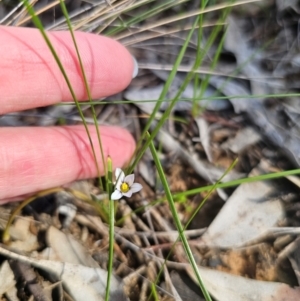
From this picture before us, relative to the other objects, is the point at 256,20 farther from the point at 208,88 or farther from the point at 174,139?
the point at 174,139

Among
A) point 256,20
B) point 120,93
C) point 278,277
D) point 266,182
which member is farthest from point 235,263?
point 256,20

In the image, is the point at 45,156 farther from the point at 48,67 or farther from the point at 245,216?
the point at 245,216

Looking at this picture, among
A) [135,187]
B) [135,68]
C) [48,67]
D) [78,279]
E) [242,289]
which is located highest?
[48,67]

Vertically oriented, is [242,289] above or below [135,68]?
below

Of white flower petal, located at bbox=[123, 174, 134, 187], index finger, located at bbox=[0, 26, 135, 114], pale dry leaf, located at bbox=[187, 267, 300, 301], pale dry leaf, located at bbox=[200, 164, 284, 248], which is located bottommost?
pale dry leaf, located at bbox=[187, 267, 300, 301]

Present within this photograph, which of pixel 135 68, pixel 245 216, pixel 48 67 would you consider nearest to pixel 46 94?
pixel 48 67

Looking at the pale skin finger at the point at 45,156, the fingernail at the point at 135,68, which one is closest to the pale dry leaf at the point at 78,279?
the pale skin finger at the point at 45,156

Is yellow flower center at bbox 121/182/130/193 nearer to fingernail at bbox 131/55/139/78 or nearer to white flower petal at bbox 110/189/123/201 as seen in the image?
white flower petal at bbox 110/189/123/201

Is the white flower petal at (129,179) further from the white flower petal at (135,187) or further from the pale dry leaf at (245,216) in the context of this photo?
the pale dry leaf at (245,216)

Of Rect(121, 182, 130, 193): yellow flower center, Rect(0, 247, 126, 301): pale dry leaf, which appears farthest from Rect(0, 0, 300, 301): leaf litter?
Rect(121, 182, 130, 193): yellow flower center
